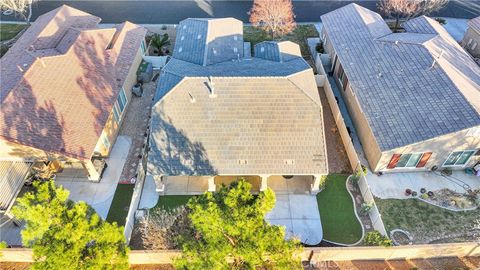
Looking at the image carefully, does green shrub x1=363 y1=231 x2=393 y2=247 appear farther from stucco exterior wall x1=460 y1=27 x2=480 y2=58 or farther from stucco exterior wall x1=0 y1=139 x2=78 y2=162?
stucco exterior wall x1=460 y1=27 x2=480 y2=58

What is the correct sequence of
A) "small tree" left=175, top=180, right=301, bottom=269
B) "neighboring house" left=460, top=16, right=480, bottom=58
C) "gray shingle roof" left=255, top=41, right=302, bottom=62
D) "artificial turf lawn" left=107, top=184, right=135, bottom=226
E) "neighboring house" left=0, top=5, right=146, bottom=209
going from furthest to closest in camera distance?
"neighboring house" left=460, top=16, right=480, bottom=58 → "gray shingle roof" left=255, top=41, right=302, bottom=62 → "artificial turf lawn" left=107, top=184, right=135, bottom=226 → "neighboring house" left=0, top=5, right=146, bottom=209 → "small tree" left=175, top=180, right=301, bottom=269

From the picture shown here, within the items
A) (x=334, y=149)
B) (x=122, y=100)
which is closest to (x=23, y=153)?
(x=122, y=100)

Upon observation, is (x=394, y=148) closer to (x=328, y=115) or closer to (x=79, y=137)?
(x=328, y=115)

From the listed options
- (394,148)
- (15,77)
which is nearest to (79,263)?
(15,77)

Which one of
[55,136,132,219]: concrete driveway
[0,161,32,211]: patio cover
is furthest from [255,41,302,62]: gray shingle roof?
[0,161,32,211]: patio cover

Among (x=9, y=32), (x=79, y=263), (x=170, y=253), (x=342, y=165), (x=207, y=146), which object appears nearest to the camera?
(x=79, y=263)

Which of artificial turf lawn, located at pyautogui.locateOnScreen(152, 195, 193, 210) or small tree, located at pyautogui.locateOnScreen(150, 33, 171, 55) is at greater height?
small tree, located at pyautogui.locateOnScreen(150, 33, 171, 55)
